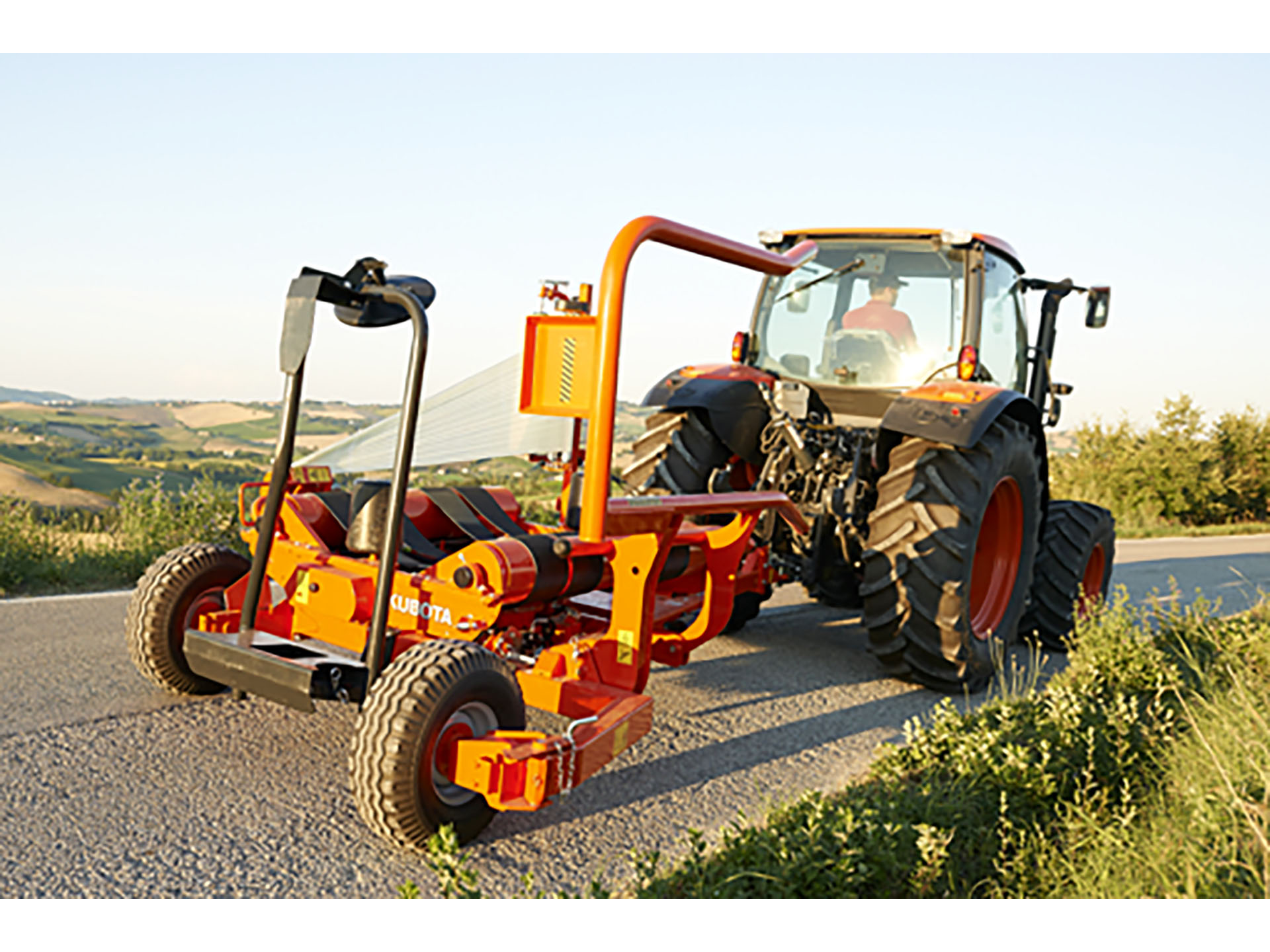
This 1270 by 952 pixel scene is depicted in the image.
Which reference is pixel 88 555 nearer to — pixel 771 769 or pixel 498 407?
pixel 498 407

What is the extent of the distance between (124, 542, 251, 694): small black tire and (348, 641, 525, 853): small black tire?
140 cm

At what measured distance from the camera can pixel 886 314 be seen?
19.5ft

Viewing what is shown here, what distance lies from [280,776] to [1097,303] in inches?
227

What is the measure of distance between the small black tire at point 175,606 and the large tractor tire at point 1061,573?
4.88 meters

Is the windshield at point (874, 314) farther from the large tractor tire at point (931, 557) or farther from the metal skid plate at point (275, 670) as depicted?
the metal skid plate at point (275, 670)

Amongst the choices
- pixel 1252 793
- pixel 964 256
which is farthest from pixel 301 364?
pixel 964 256

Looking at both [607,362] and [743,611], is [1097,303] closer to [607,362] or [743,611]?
[743,611]

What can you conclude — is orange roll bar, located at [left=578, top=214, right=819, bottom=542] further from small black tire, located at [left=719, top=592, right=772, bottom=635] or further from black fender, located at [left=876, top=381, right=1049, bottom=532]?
small black tire, located at [left=719, top=592, right=772, bottom=635]

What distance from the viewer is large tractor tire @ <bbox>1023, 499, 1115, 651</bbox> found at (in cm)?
630

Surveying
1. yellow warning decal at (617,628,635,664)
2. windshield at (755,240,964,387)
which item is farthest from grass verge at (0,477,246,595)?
windshield at (755,240,964,387)

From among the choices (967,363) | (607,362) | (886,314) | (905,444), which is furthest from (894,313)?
(607,362)

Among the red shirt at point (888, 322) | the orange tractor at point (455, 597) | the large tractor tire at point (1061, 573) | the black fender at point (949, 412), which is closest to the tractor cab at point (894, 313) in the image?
the red shirt at point (888, 322)

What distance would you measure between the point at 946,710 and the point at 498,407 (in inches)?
104

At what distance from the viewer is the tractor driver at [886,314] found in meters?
5.91
